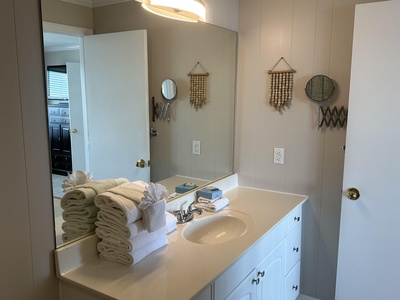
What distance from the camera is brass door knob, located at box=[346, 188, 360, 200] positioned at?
2.07m

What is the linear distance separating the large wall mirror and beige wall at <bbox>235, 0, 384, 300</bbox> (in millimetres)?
163

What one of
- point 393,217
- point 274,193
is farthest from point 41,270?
point 393,217

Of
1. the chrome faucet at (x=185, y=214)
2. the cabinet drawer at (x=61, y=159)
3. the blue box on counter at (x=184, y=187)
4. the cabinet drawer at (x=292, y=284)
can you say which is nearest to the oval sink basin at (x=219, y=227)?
the chrome faucet at (x=185, y=214)

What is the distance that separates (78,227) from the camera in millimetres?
1494

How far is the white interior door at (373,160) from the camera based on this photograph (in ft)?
6.23

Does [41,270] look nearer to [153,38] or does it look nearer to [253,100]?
[153,38]

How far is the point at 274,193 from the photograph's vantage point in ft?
8.11

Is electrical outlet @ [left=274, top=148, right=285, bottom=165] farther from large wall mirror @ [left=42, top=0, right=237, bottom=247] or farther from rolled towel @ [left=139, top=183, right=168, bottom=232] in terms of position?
rolled towel @ [left=139, top=183, right=168, bottom=232]

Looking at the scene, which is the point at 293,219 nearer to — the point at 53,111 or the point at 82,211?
the point at 82,211

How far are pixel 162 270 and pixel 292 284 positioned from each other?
1.24 m

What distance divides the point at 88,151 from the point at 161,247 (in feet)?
1.82

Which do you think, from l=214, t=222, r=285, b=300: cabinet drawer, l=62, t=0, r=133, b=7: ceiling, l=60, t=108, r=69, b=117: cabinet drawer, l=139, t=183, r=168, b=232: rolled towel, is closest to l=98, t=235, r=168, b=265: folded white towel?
l=139, t=183, r=168, b=232: rolled towel

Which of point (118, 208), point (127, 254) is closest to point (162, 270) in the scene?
point (127, 254)

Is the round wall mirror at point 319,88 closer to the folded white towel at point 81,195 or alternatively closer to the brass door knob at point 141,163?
the brass door knob at point 141,163
